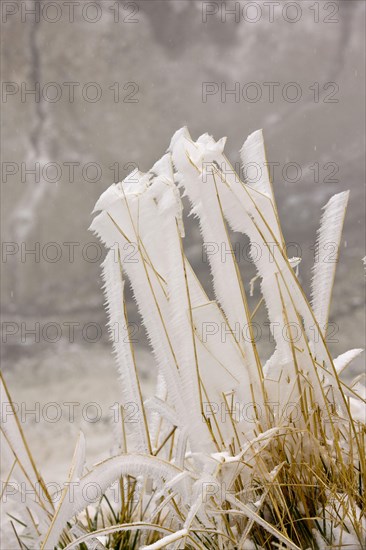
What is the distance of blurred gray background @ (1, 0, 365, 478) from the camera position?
297 centimetres

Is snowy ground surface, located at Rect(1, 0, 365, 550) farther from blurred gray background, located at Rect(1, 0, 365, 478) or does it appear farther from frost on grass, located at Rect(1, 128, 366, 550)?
frost on grass, located at Rect(1, 128, 366, 550)

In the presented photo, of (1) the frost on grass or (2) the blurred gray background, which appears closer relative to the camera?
(1) the frost on grass

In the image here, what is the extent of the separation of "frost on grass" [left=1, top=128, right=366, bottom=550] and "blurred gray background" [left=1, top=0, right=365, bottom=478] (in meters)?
2.30

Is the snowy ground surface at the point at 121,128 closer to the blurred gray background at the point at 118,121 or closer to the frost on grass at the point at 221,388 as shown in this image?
the blurred gray background at the point at 118,121

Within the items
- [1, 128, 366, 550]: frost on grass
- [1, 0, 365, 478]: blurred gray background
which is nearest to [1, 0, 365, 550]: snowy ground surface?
[1, 0, 365, 478]: blurred gray background

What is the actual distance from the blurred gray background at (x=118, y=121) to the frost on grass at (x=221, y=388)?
2296 mm

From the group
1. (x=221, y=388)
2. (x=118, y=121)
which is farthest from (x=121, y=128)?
(x=221, y=388)

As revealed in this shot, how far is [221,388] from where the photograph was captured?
0.58m

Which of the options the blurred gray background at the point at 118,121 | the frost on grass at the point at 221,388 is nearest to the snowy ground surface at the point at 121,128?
the blurred gray background at the point at 118,121

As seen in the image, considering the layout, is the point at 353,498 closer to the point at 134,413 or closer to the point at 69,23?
the point at 134,413

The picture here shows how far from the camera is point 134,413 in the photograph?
0.63 meters

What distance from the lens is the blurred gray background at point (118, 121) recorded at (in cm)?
297

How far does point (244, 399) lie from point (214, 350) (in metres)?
0.05

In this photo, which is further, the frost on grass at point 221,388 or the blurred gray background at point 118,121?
the blurred gray background at point 118,121
